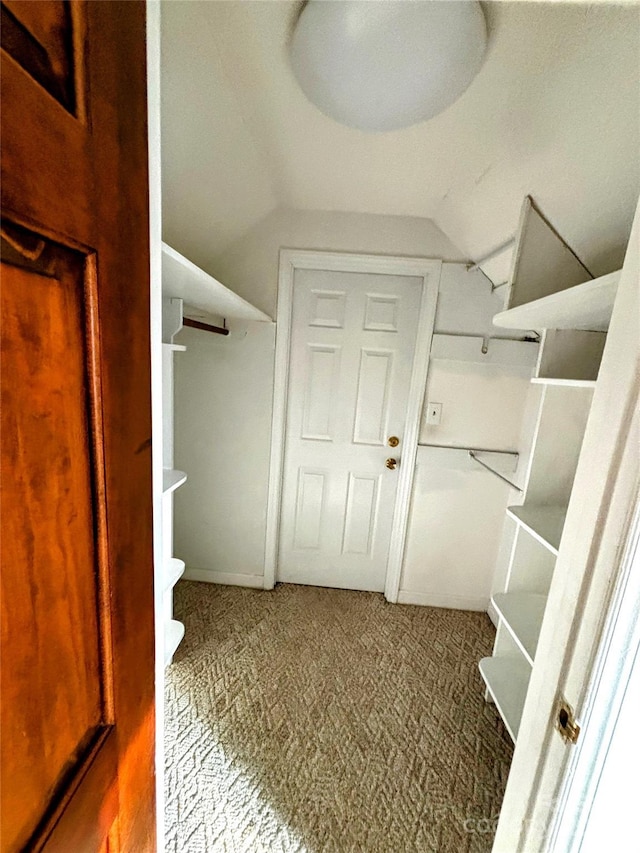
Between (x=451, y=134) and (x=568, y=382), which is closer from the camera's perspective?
(x=568, y=382)

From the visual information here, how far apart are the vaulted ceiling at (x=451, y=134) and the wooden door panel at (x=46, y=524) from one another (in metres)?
0.95

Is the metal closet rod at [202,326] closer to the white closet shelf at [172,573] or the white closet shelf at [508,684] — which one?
the white closet shelf at [172,573]

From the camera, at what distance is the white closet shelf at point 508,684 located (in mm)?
1321

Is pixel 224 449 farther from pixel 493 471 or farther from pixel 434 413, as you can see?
pixel 493 471

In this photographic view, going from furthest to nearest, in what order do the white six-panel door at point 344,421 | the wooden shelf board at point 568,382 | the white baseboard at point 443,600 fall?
the white baseboard at point 443,600, the white six-panel door at point 344,421, the wooden shelf board at point 568,382

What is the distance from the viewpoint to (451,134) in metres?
1.26

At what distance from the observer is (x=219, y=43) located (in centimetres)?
95

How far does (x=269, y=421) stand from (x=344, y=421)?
0.46 metres

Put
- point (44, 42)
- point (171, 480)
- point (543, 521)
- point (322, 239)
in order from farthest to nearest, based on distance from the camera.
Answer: point (322, 239) → point (543, 521) → point (171, 480) → point (44, 42)

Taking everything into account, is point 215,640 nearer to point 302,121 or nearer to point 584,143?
point 302,121

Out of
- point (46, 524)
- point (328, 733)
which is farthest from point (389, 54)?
point (328, 733)

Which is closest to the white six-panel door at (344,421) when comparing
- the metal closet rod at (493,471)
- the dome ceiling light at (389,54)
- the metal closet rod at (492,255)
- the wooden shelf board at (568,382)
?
the metal closet rod at (492,255)

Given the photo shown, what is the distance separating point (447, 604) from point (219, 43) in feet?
9.14

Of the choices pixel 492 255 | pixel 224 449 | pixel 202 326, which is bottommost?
pixel 224 449
